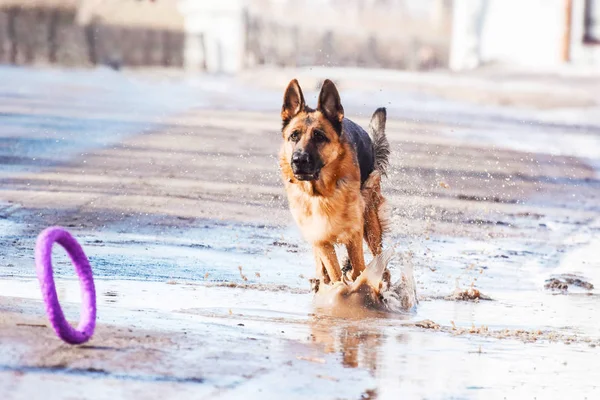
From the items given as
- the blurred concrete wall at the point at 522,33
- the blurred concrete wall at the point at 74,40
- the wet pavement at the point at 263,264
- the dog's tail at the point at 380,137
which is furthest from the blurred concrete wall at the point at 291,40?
the dog's tail at the point at 380,137

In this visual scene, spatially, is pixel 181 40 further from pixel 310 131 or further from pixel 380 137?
pixel 310 131

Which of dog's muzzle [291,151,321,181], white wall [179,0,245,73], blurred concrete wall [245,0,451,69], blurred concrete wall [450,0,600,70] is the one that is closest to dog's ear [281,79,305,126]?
dog's muzzle [291,151,321,181]

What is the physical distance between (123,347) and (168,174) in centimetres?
980

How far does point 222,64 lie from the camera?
47844 mm

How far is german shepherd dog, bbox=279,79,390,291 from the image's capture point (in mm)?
8289

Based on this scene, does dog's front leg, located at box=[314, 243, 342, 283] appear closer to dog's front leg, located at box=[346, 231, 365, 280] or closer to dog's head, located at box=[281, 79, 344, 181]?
dog's front leg, located at box=[346, 231, 365, 280]

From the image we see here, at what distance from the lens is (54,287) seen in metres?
5.89

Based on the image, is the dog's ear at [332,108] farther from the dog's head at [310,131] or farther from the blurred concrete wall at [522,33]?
the blurred concrete wall at [522,33]

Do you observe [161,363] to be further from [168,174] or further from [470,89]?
[470,89]

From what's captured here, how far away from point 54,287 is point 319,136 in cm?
280

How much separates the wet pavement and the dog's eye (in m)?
1.05

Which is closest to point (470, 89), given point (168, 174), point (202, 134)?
point (202, 134)

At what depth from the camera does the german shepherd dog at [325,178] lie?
829 cm

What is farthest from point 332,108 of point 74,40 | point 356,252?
point 74,40
